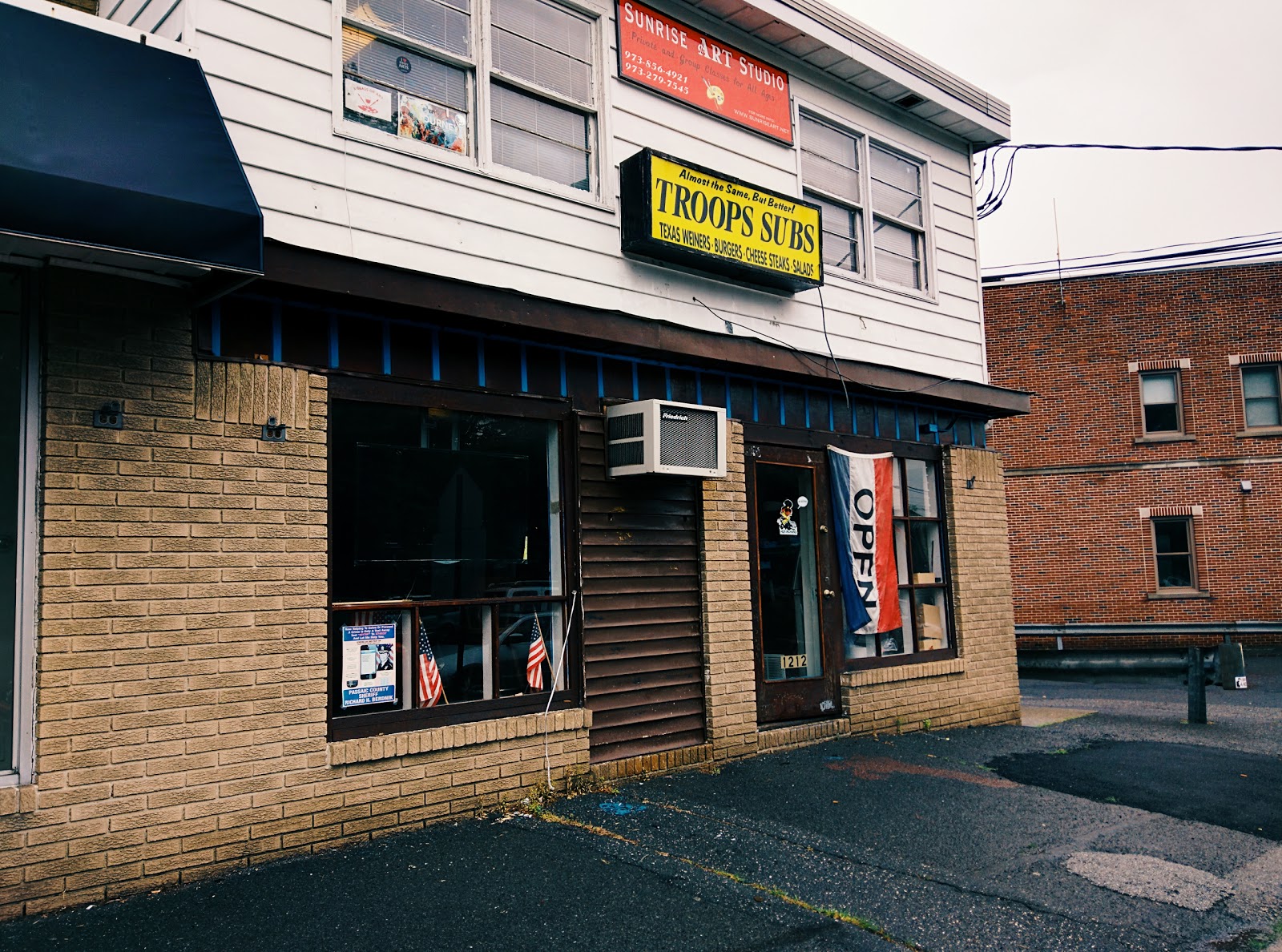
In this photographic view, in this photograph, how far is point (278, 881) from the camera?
16.3 feet

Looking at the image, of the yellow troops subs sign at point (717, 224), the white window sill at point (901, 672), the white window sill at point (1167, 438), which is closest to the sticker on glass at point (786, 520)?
the white window sill at point (901, 672)

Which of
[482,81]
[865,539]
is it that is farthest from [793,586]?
[482,81]

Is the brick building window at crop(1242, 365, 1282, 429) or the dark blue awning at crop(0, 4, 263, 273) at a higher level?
the brick building window at crop(1242, 365, 1282, 429)

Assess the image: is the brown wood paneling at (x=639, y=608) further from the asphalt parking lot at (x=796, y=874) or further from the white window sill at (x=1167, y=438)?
the white window sill at (x=1167, y=438)

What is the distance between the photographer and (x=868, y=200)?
980cm

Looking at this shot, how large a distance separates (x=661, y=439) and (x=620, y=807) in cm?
251

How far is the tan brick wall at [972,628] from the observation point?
9.80 metres

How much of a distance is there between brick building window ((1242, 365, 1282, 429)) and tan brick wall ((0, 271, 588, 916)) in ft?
74.1

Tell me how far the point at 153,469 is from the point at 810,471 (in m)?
5.76

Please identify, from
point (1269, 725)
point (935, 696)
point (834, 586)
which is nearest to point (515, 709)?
point (834, 586)

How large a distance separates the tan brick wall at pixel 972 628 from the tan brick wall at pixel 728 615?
2.01 m

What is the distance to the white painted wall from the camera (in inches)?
221

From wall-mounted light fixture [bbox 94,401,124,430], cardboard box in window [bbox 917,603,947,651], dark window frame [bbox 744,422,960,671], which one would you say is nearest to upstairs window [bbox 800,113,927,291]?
dark window frame [bbox 744,422,960,671]

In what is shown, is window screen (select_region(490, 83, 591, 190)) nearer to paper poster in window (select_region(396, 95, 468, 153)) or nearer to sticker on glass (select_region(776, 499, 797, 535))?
paper poster in window (select_region(396, 95, 468, 153))
